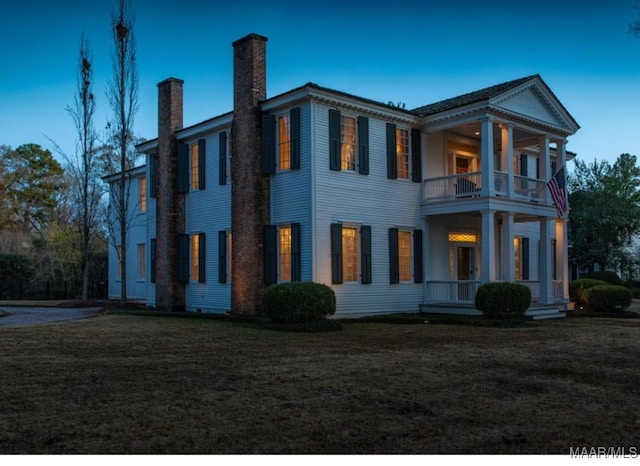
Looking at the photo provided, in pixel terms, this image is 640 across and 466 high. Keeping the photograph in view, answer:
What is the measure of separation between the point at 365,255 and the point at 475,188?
4644 mm

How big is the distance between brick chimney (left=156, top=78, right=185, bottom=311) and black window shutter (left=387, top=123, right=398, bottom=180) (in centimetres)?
786

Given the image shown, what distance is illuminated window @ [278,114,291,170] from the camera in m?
18.7

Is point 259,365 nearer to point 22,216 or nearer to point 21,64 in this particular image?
point 21,64

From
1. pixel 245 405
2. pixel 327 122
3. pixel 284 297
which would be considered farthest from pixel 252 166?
pixel 245 405

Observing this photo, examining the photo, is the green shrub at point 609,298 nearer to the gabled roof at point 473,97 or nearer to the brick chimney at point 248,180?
the gabled roof at point 473,97

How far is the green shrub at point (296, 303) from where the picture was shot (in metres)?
15.4

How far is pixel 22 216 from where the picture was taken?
49000 millimetres

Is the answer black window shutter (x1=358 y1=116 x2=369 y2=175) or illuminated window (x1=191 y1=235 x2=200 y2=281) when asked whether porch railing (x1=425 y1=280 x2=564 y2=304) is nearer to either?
black window shutter (x1=358 y1=116 x2=369 y2=175)

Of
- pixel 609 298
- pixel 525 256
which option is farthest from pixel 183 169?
pixel 609 298

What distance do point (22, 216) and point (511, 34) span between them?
4382 centimetres

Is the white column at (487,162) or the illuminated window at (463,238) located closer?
the white column at (487,162)

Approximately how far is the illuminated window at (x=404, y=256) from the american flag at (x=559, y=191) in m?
4.97

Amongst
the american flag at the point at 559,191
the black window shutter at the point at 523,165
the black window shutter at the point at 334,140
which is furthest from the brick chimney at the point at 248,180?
the black window shutter at the point at 523,165

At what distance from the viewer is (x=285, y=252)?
18719mm
